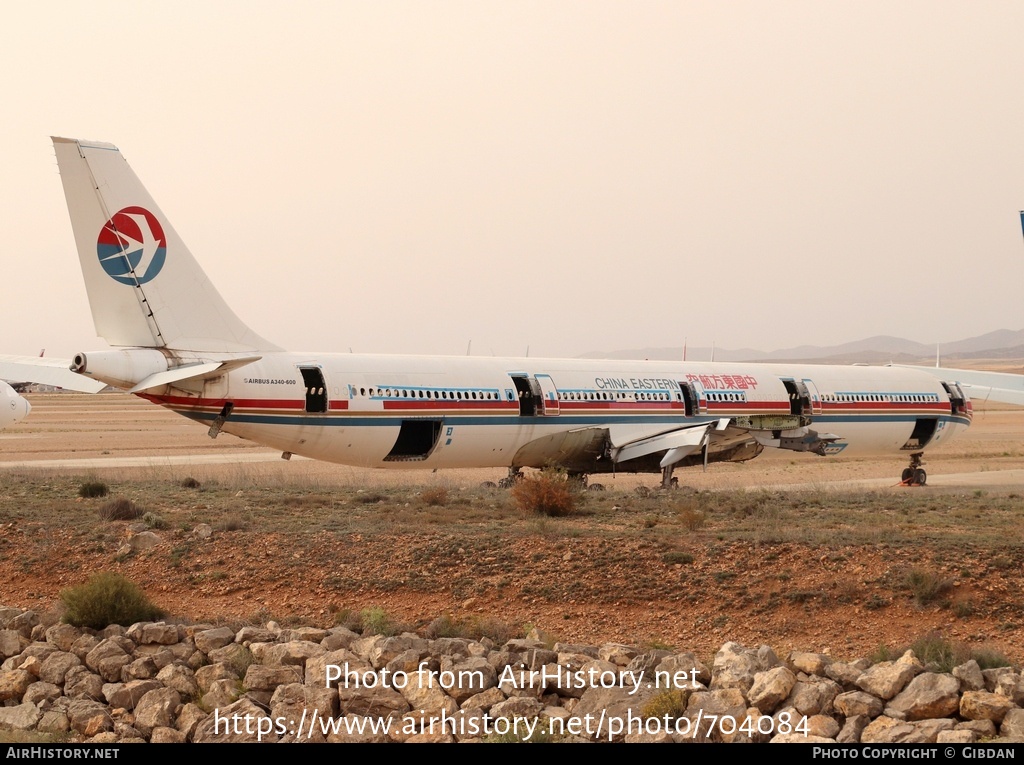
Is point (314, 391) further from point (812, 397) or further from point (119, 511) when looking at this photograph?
point (812, 397)

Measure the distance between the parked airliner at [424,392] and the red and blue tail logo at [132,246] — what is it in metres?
0.03

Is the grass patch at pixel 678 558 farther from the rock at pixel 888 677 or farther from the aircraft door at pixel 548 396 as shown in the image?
the aircraft door at pixel 548 396

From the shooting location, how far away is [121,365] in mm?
23859

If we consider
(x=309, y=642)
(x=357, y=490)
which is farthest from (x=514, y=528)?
(x=357, y=490)

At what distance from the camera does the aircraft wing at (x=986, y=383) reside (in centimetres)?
4131

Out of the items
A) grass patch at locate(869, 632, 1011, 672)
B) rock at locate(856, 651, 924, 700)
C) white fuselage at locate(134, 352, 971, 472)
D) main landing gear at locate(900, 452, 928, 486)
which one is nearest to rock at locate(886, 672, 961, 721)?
rock at locate(856, 651, 924, 700)

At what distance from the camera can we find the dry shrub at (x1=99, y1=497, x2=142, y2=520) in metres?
21.2

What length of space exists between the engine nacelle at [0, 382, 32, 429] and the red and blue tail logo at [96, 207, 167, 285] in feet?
57.0

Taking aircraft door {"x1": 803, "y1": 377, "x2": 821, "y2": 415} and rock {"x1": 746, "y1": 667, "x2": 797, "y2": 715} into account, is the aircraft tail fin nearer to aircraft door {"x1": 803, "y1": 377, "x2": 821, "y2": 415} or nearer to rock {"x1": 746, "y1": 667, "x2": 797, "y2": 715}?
rock {"x1": 746, "y1": 667, "x2": 797, "y2": 715}

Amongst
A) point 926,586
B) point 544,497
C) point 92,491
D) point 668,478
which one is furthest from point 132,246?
point 926,586

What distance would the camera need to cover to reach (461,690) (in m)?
12.2

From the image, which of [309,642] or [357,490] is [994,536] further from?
[357,490]
